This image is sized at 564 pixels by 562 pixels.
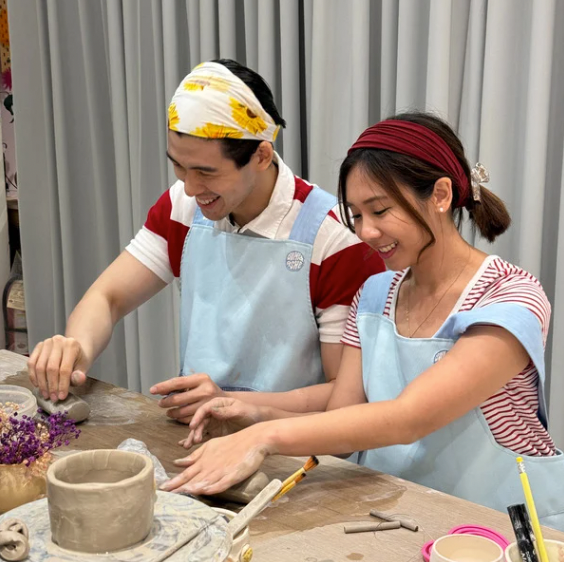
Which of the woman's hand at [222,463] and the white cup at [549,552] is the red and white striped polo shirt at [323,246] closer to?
the woman's hand at [222,463]

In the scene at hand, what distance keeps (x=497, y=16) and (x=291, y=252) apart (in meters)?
0.94

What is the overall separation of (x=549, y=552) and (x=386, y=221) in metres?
0.68

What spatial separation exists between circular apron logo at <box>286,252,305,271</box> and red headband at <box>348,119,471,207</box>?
1.24ft

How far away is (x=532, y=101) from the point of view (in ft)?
7.02

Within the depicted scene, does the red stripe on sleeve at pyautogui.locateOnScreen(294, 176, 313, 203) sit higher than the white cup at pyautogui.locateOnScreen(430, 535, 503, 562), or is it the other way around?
the red stripe on sleeve at pyautogui.locateOnScreen(294, 176, 313, 203)

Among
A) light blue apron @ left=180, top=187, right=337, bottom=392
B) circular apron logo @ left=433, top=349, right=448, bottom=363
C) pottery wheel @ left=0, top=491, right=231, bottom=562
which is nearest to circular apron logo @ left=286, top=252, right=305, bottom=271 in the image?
light blue apron @ left=180, top=187, right=337, bottom=392

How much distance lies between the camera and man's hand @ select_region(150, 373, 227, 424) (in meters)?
1.58

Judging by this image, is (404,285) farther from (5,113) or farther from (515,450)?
(5,113)

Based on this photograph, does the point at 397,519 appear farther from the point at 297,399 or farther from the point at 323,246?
the point at 323,246

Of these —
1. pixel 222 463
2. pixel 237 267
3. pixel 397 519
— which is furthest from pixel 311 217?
pixel 397 519

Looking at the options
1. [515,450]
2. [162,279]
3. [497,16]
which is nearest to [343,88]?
[497,16]

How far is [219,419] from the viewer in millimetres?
1514

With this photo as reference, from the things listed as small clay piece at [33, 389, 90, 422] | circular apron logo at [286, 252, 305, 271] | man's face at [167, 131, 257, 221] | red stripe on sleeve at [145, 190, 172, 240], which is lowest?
small clay piece at [33, 389, 90, 422]

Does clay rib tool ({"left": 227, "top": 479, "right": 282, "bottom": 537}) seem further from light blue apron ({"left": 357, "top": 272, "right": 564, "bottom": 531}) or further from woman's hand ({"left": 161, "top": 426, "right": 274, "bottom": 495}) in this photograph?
light blue apron ({"left": 357, "top": 272, "right": 564, "bottom": 531})
